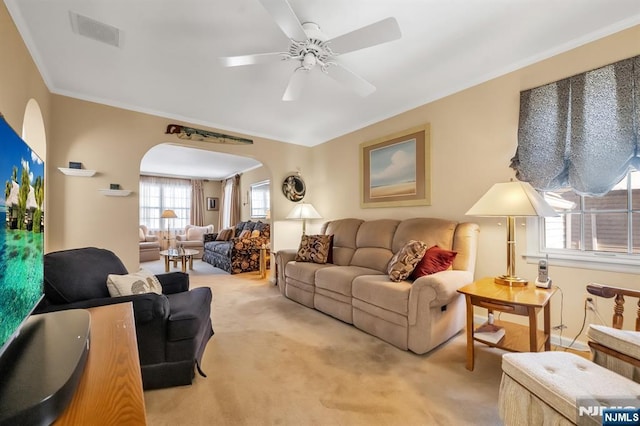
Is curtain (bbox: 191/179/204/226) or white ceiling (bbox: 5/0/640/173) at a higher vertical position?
white ceiling (bbox: 5/0/640/173)

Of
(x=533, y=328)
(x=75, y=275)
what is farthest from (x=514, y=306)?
(x=75, y=275)

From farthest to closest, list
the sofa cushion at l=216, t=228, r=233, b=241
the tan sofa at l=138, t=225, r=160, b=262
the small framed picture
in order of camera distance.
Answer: the small framed picture < the tan sofa at l=138, t=225, r=160, b=262 < the sofa cushion at l=216, t=228, r=233, b=241

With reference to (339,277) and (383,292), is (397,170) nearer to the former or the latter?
(339,277)

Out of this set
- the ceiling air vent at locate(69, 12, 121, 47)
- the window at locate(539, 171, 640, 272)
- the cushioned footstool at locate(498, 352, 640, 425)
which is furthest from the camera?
the window at locate(539, 171, 640, 272)

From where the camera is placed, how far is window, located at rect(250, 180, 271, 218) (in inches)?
269

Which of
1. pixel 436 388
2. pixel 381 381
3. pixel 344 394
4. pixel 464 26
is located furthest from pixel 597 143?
pixel 344 394

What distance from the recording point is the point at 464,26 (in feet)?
6.52

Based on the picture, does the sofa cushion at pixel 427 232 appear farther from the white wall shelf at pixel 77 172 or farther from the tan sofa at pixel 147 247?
the tan sofa at pixel 147 247

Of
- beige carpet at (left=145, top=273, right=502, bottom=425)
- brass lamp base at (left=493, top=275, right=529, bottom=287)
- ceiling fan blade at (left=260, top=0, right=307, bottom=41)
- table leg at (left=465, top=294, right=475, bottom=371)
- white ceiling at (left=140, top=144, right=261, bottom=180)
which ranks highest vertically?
white ceiling at (left=140, top=144, right=261, bottom=180)

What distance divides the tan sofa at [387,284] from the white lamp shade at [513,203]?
0.59 m

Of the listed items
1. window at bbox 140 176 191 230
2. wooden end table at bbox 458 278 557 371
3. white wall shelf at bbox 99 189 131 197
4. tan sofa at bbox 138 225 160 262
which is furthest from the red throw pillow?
window at bbox 140 176 191 230

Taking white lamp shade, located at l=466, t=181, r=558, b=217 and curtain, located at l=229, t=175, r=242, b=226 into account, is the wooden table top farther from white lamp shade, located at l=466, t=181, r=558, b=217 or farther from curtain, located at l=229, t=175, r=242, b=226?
curtain, located at l=229, t=175, r=242, b=226

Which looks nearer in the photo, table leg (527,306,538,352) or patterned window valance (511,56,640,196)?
table leg (527,306,538,352)

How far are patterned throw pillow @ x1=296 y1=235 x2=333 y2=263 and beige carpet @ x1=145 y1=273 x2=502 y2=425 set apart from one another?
1.06 m
